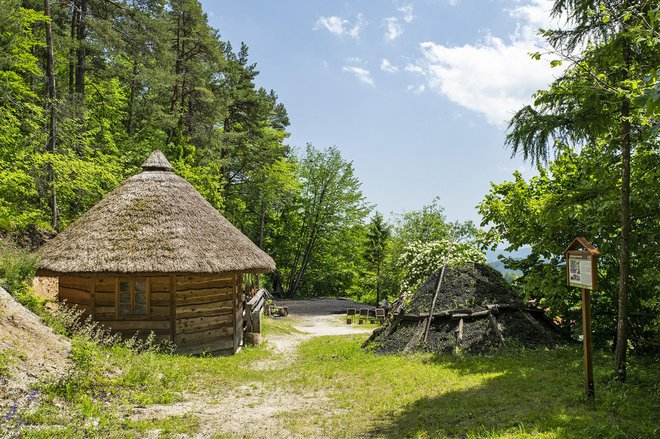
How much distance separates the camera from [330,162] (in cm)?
4238

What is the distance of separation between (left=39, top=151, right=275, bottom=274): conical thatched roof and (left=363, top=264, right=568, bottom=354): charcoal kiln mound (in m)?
5.24

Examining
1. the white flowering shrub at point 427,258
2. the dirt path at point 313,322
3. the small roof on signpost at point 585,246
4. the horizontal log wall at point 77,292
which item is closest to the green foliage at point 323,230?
Result: the dirt path at point 313,322

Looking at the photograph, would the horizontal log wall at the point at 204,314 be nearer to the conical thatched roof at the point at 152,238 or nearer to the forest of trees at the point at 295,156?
the conical thatched roof at the point at 152,238

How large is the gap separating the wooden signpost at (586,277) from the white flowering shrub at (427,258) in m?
8.71

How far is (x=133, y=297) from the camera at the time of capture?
1231cm

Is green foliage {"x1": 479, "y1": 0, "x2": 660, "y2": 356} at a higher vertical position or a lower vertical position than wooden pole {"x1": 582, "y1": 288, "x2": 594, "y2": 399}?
higher

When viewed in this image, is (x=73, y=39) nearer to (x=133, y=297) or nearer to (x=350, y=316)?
(x=133, y=297)

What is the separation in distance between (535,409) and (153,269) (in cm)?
983

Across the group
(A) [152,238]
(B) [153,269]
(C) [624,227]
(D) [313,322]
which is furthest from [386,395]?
(D) [313,322]

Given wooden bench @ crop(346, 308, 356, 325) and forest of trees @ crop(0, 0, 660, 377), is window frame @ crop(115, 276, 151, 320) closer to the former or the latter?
forest of trees @ crop(0, 0, 660, 377)

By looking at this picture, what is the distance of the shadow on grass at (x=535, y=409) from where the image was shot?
216 inches

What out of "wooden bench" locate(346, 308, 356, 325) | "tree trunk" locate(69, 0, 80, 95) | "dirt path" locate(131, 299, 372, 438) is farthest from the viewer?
"wooden bench" locate(346, 308, 356, 325)

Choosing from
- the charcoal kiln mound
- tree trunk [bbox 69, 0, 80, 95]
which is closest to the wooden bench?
the charcoal kiln mound

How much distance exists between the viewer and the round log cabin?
38.5 feet
